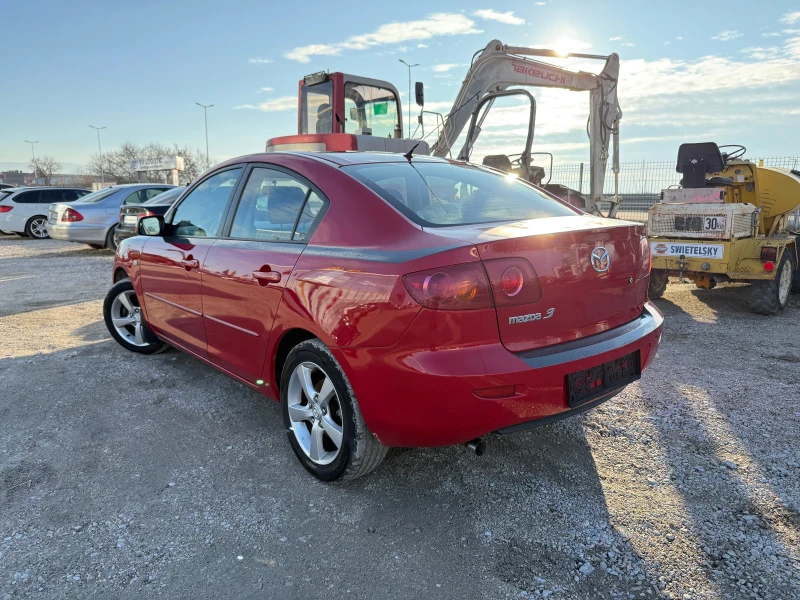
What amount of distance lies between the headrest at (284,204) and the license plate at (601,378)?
1638mm

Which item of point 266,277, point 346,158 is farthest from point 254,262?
point 346,158

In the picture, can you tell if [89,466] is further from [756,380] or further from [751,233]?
[751,233]

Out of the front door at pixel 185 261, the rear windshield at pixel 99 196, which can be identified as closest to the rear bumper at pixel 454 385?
the front door at pixel 185 261

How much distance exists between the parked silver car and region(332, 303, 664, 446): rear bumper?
1239 cm

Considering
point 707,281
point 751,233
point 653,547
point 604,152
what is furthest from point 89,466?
point 604,152

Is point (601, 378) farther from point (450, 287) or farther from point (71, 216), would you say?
point (71, 216)

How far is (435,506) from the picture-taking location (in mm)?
2664

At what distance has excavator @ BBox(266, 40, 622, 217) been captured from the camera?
9.77 metres

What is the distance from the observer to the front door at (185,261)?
146 inches

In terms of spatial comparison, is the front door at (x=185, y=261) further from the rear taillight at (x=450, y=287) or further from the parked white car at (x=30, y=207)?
the parked white car at (x=30, y=207)

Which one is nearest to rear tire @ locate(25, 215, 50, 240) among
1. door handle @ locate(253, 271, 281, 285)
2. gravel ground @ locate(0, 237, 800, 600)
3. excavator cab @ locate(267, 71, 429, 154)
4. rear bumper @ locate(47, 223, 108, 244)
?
rear bumper @ locate(47, 223, 108, 244)

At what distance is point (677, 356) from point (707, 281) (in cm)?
242

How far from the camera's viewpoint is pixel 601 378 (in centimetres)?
261

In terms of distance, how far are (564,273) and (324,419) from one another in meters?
1.35
